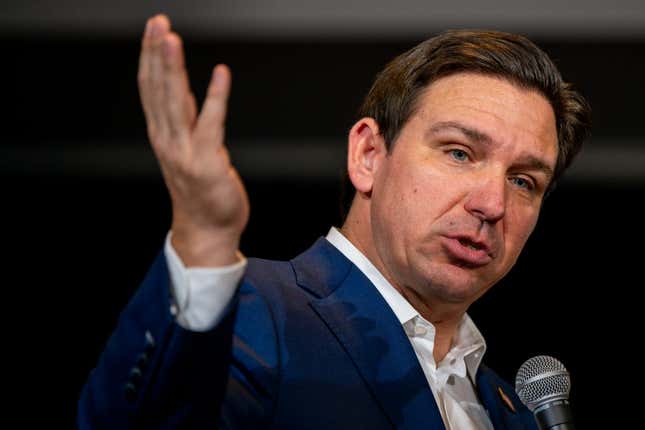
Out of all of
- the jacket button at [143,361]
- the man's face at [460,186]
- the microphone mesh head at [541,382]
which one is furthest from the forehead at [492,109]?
the jacket button at [143,361]

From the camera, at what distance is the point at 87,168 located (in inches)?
139

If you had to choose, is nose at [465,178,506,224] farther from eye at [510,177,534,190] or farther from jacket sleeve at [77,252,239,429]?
jacket sleeve at [77,252,239,429]

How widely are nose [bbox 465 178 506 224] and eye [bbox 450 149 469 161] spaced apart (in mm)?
71

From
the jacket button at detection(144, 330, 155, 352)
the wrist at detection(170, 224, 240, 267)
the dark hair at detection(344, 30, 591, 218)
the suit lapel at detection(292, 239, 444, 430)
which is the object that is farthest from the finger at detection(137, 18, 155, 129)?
the dark hair at detection(344, 30, 591, 218)

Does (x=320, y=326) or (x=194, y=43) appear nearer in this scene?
(x=320, y=326)

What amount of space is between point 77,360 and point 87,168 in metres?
0.67

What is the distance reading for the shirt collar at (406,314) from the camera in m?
2.05

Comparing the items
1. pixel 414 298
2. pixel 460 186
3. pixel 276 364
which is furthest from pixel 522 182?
pixel 276 364

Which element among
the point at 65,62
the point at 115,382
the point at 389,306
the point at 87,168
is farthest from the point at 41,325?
the point at 115,382

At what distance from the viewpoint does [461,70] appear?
2.17 meters

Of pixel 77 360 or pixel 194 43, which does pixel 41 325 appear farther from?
pixel 194 43

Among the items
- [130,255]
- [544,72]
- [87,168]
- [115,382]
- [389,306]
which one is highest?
[544,72]

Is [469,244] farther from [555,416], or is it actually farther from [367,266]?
[555,416]

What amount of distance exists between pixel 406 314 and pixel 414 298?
0.21 ft
